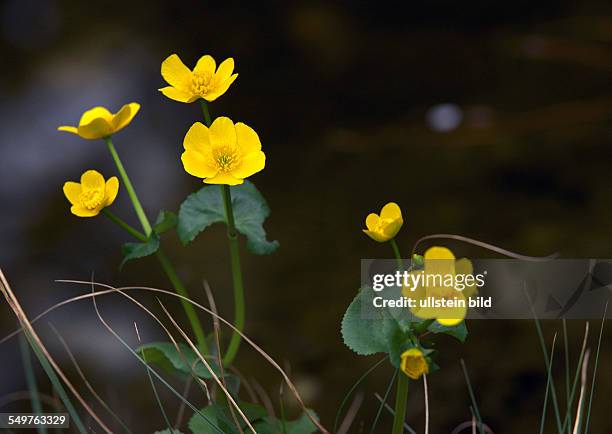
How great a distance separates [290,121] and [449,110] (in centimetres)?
37

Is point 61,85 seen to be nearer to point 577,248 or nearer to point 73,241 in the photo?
point 73,241

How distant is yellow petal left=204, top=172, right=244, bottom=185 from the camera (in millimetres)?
607

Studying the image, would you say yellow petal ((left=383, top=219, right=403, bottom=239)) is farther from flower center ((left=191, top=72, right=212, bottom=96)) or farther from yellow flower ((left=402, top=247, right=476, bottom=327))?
flower center ((left=191, top=72, right=212, bottom=96))

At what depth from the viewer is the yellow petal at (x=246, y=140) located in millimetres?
627

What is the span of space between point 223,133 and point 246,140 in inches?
0.7

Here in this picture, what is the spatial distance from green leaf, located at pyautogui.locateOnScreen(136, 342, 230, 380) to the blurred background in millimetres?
585

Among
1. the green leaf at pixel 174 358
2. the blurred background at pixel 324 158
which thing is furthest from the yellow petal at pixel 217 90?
the blurred background at pixel 324 158

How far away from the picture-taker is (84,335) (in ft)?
4.88

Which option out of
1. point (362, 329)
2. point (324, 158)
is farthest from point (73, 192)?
point (324, 158)

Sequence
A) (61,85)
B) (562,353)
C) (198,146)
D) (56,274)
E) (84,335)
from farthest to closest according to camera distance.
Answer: (61,85) → (56,274) → (84,335) → (562,353) → (198,146)

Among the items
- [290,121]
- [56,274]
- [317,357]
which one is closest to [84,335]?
[56,274]

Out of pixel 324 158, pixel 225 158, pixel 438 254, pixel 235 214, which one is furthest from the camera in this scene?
pixel 324 158

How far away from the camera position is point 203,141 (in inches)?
24.7

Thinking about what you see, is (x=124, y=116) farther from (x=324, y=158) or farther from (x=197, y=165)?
(x=324, y=158)
